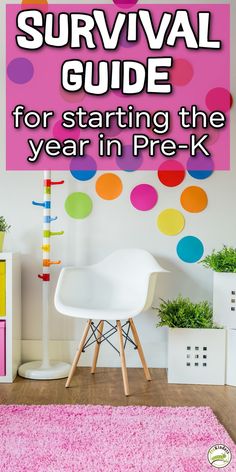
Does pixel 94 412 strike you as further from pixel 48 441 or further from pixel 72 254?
pixel 72 254

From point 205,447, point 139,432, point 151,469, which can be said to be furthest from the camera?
point 139,432

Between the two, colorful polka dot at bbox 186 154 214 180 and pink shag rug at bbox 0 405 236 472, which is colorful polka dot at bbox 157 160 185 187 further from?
pink shag rug at bbox 0 405 236 472

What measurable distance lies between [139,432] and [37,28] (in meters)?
2.49

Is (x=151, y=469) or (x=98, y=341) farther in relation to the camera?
(x=98, y=341)

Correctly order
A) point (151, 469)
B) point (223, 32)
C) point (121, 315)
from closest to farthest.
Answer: point (151, 469) < point (121, 315) < point (223, 32)

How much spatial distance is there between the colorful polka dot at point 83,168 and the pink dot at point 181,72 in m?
0.69

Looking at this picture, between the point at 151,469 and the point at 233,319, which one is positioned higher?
the point at 233,319

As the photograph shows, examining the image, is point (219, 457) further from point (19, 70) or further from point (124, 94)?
point (19, 70)

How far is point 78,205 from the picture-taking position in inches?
147

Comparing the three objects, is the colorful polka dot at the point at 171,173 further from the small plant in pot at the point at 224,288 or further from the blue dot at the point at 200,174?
the small plant in pot at the point at 224,288

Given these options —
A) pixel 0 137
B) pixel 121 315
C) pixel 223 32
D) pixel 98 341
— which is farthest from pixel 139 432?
pixel 223 32

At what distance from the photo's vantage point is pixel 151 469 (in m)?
2.09

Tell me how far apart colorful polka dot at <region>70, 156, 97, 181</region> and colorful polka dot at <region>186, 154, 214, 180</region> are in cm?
58

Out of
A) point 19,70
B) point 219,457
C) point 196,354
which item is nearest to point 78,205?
point 19,70
